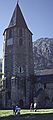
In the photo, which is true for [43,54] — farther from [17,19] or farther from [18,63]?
[18,63]

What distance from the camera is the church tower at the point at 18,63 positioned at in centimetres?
4916

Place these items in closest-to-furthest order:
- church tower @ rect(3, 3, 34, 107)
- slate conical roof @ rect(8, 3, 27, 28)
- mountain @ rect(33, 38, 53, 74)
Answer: church tower @ rect(3, 3, 34, 107) < slate conical roof @ rect(8, 3, 27, 28) < mountain @ rect(33, 38, 53, 74)

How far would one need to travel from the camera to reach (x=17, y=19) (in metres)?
54.7

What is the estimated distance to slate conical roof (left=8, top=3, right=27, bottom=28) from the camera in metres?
53.7

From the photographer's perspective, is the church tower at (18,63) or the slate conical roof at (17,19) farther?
the slate conical roof at (17,19)

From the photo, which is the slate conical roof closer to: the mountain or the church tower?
the church tower

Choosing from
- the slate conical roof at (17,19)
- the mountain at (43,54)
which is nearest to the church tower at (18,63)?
the slate conical roof at (17,19)

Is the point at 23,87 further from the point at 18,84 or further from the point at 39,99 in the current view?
the point at 39,99

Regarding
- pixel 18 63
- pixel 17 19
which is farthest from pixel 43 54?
pixel 18 63

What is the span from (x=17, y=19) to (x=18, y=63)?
1043 cm

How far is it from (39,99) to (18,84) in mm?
5782

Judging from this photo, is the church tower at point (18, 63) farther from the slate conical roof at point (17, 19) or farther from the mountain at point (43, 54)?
the mountain at point (43, 54)

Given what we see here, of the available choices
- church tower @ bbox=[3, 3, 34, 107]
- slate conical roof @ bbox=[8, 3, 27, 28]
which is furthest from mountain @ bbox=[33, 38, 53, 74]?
church tower @ bbox=[3, 3, 34, 107]

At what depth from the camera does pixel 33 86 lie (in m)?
52.2
